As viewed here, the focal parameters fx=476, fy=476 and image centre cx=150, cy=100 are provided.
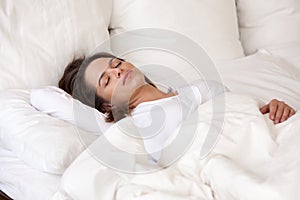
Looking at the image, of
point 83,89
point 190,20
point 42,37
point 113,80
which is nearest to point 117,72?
point 113,80

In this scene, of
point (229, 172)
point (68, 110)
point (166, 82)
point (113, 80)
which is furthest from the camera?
point (166, 82)

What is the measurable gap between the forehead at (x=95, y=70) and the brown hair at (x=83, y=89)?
14 millimetres

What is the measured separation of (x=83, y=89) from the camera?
5.07ft

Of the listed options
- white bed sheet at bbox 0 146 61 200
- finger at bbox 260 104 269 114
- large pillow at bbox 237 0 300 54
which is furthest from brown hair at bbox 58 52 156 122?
large pillow at bbox 237 0 300 54

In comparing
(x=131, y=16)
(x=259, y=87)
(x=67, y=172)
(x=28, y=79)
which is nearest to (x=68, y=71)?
(x=28, y=79)

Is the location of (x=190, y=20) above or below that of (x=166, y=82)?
above

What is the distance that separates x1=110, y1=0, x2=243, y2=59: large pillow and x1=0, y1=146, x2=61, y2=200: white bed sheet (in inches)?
29.6

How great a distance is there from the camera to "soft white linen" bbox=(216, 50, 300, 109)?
5.71 ft

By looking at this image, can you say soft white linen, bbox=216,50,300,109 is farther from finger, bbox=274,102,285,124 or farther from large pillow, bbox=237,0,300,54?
finger, bbox=274,102,285,124

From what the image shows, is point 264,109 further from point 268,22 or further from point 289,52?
point 268,22

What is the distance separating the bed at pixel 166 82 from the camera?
1108 mm

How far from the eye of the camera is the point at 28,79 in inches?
59.9

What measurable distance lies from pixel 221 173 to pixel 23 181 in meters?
0.51

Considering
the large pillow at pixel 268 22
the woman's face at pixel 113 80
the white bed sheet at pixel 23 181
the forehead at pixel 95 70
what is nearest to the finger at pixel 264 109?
the woman's face at pixel 113 80
